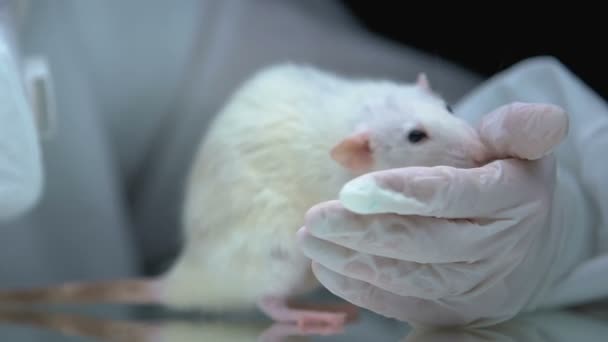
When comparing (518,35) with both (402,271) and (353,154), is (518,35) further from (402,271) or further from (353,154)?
(402,271)

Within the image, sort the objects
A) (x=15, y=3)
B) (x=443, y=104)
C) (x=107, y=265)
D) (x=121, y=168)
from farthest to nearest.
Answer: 1. (x=121, y=168)
2. (x=107, y=265)
3. (x=15, y=3)
4. (x=443, y=104)

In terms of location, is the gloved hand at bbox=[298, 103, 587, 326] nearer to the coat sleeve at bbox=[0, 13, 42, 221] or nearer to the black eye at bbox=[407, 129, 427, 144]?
the black eye at bbox=[407, 129, 427, 144]

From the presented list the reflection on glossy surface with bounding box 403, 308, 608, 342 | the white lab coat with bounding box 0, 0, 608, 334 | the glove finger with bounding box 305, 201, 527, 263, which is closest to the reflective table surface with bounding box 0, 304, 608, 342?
the reflection on glossy surface with bounding box 403, 308, 608, 342

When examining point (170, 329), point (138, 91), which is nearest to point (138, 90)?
point (138, 91)

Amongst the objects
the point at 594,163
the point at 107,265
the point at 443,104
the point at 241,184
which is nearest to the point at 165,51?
the point at 107,265

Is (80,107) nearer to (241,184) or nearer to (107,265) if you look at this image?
(107,265)

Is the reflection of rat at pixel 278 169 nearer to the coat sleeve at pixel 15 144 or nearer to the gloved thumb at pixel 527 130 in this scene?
the gloved thumb at pixel 527 130
